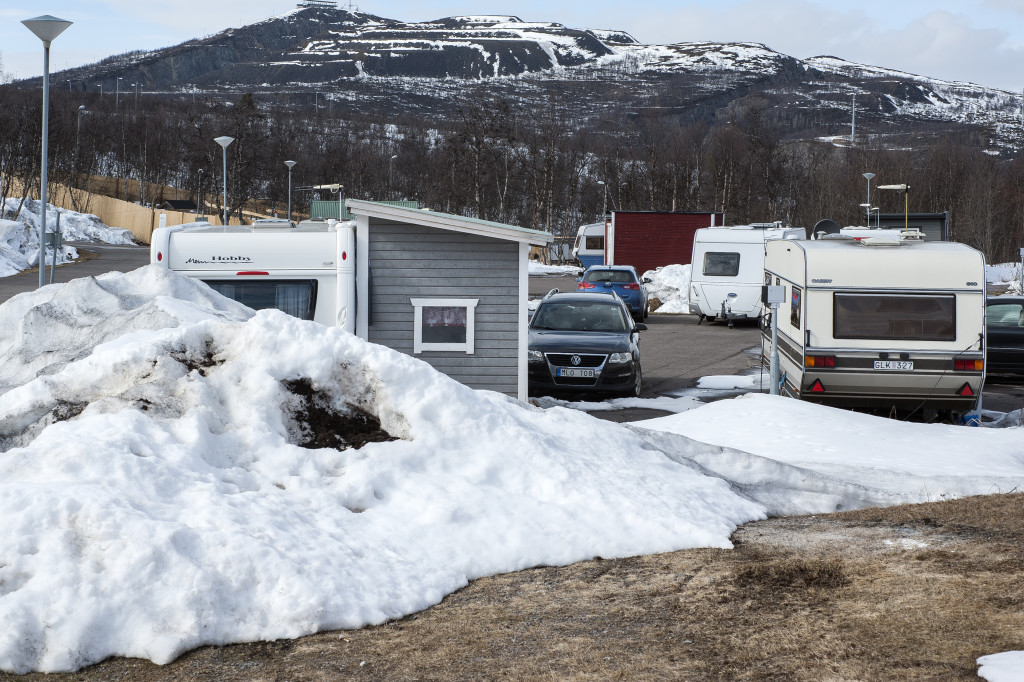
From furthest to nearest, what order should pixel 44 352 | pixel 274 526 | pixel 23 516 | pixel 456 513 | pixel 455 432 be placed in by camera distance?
pixel 44 352
pixel 455 432
pixel 456 513
pixel 274 526
pixel 23 516

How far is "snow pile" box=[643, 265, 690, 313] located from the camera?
3297 cm

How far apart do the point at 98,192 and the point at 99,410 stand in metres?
90.1

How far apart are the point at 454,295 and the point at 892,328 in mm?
5257

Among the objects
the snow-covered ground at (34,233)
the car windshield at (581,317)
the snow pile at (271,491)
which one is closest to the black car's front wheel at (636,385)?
the car windshield at (581,317)

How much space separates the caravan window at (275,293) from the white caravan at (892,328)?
591cm

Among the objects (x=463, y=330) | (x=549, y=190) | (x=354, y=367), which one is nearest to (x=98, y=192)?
(x=549, y=190)

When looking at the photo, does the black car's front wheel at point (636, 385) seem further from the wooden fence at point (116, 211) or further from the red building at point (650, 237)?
the wooden fence at point (116, 211)

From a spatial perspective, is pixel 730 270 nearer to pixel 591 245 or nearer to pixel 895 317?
pixel 895 317

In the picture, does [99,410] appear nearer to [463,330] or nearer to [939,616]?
[939,616]

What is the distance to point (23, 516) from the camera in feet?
16.8

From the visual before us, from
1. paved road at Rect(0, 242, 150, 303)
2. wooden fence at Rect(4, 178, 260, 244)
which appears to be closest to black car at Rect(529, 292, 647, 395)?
paved road at Rect(0, 242, 150, 303)

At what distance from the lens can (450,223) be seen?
13.3 meters

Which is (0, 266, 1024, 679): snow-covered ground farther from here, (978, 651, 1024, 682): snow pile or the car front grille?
the car front grille

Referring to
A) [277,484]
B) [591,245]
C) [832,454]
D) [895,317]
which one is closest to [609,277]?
[895,317]
